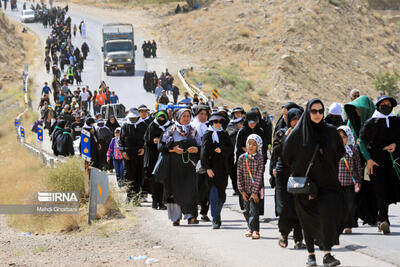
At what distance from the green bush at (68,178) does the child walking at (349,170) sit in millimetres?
6949

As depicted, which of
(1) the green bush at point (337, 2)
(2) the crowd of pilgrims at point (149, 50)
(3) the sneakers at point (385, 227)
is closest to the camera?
(3) the sneakers at point (385, 227)

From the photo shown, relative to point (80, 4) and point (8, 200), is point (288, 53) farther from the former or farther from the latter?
point (8, 200)

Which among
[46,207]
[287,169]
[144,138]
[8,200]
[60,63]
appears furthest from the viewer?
[60,63]

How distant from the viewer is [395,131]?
447 inches

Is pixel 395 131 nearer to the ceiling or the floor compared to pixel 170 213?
nearer to the ceiling

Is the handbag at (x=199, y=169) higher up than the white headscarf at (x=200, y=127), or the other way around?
the white headscarf at (x=200, y=127)

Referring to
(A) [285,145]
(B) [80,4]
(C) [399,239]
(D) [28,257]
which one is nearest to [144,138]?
(D) [28,257]

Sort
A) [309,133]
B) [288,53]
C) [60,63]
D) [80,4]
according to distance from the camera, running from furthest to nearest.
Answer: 1. [80,4]
2. [288,53]
3. [60,63]
4. [309,133]

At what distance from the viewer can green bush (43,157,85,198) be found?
16.6 m

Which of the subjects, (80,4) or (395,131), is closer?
(395,131)

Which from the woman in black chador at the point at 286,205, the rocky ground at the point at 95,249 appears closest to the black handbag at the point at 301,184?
the woman in black chador at the point at 286,205

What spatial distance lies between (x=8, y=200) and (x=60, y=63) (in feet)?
146

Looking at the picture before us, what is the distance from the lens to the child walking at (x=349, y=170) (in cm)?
1095

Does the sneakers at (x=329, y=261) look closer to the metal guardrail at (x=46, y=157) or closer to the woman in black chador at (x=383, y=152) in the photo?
the woman in black chador at (x=383, y=152)
